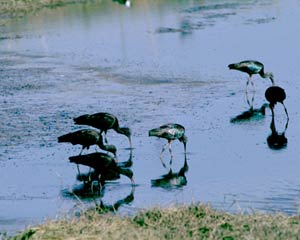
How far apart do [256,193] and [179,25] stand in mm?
13654

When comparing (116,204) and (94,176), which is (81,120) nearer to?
(94,176)

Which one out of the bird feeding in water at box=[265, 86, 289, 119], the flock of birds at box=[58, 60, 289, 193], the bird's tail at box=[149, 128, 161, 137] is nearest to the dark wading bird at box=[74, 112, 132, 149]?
the flock of birds at box=[58, 60, 289, 193]

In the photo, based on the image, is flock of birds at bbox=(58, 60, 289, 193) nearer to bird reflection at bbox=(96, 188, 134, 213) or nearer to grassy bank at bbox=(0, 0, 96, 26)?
bird reflection at bbox=(96, 188, 134, 213)

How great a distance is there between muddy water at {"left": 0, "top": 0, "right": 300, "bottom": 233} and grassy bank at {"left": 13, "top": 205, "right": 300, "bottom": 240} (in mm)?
800

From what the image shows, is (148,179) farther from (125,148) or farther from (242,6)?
(242,6)

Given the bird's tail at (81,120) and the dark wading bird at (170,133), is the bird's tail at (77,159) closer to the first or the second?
the dark wading bird at (170,133)

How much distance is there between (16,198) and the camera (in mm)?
11031

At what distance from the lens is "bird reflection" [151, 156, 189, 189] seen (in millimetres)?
11453

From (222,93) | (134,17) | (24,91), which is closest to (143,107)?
(222,93)

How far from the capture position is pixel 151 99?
1608 cm

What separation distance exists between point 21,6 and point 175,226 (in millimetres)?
20847

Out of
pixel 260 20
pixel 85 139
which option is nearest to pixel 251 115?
pixel 85 139

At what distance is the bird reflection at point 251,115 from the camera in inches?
582

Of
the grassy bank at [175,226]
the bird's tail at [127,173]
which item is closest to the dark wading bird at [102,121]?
the bird's tail at [127,173]
